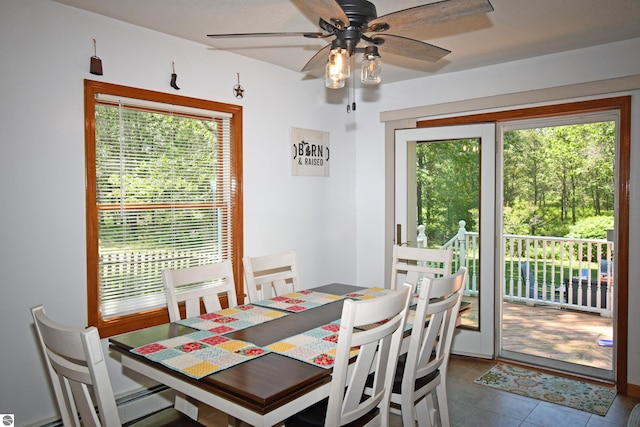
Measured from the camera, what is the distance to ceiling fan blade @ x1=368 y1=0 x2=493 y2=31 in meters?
1.66

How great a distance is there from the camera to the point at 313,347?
71.6 inches

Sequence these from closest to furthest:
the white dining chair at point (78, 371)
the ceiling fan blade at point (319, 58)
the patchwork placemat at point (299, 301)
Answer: the white dining chair at point (78, 371) < the ceiling fan blade at point (319, 58) < the patchwork placemat at point (299, 301)

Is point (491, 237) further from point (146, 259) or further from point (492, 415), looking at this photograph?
point (146, 259)

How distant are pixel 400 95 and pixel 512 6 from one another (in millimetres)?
1776

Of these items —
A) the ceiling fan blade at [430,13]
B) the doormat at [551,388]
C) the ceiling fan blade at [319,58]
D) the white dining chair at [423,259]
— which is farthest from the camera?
the doormat at [551,388]

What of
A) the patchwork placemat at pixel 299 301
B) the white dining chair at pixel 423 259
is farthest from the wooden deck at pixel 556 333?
the patchwork placemat at pixel 299 301

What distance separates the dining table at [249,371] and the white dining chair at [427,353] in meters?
0.40

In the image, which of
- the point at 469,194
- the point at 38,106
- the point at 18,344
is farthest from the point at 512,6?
the point at 18,344

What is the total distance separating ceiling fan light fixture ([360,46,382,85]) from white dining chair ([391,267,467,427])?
95 centimetres

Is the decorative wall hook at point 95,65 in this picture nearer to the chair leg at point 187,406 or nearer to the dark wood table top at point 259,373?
the dark wood table top at point 259,373

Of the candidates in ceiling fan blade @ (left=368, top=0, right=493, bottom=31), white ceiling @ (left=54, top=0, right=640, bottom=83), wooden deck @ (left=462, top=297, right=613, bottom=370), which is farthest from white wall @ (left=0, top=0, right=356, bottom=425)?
wooden deck @ (left=462, top=297, right=613, bottom=370)

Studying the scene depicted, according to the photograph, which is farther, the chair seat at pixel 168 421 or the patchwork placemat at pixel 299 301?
the patchwork placemat at pixel 299 301

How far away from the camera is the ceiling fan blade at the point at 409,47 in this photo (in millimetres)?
2037

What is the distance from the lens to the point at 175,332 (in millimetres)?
2018
